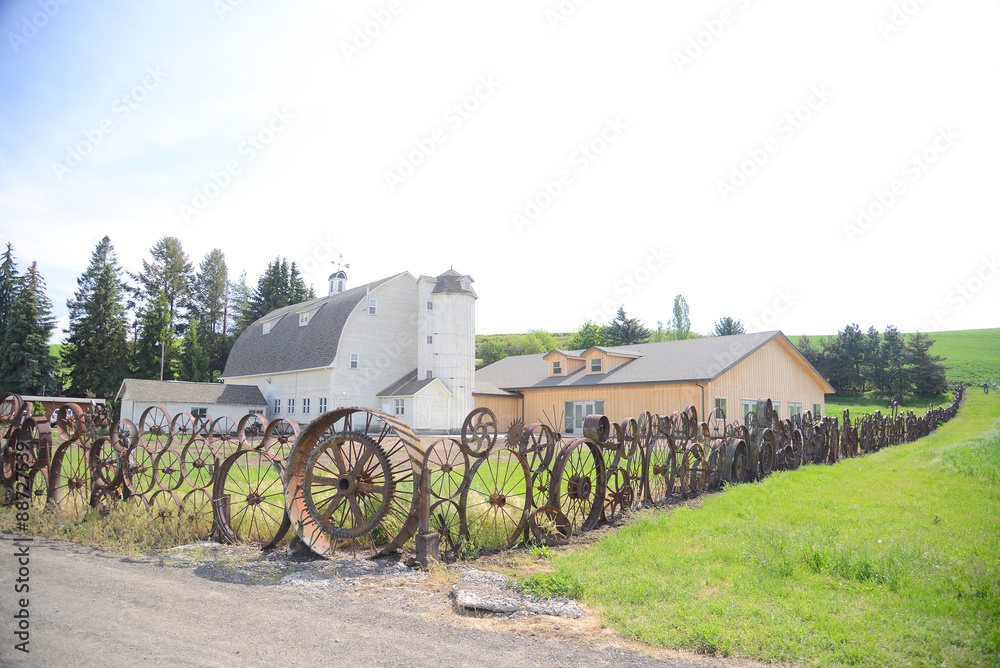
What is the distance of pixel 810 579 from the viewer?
219 inches

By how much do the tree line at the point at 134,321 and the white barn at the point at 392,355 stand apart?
1521 centimetres

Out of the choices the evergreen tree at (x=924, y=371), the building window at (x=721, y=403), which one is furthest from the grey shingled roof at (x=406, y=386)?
the evergreen tree at (x=924, y=371)

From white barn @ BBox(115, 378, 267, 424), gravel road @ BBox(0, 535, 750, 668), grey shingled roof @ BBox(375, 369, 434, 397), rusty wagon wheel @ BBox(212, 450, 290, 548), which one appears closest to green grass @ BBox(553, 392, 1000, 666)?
gravel road @ BBox(0, 535, 750, 668)

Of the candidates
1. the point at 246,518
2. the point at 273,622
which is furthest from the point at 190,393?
the point at 273,622

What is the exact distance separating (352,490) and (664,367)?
2294 cm

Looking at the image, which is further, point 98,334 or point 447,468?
point 98,334

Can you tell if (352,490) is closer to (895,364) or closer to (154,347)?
(154,347)

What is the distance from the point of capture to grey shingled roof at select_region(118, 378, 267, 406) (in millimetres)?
31234

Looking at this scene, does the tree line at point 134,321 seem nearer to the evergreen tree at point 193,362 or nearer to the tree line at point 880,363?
the evergreen tree at point 193,362

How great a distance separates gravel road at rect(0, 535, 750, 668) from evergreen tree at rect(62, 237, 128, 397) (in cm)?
4807

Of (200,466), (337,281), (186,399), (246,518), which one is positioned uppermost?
(337,281)

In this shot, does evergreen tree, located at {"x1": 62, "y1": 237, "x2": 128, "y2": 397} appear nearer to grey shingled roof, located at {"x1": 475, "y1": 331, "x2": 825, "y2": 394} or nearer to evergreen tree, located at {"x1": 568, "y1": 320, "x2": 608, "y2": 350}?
grey shingled roof, located at {"x1": 475, "y1": 331, "x2": 825, "y2": 394}

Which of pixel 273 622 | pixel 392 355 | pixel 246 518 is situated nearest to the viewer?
pixel 273 622

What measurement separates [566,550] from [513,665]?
11.1 ft
